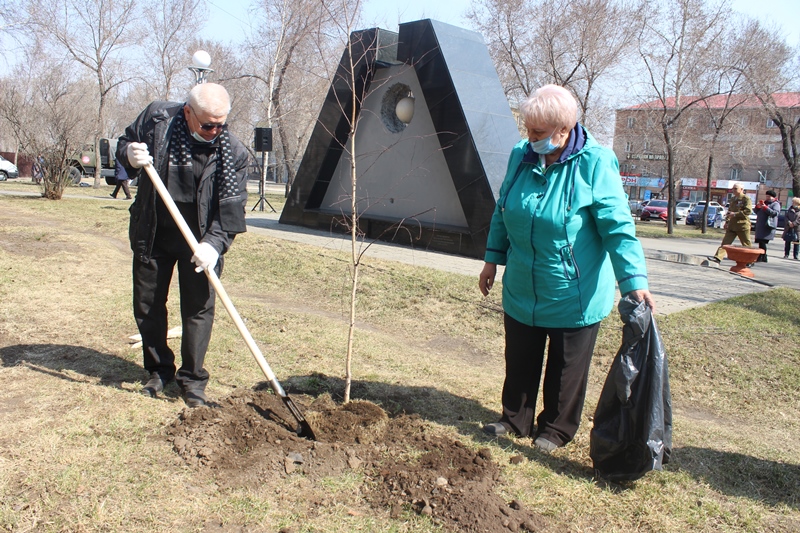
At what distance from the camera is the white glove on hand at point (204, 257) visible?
3.13m

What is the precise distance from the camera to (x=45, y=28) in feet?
95.1

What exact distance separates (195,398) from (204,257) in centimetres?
90

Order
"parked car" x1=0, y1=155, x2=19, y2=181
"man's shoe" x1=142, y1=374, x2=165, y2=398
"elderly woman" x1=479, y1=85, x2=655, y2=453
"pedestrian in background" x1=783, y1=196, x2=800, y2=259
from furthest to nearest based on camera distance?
"parked car" x1=0, y1=155, x2=19, y2=181 → "pedestrian in background" x1=783, y1=196, x2=800, y2=259 → "man's shoe" x1=142, y1=374, x2=165, y2=398 → "elderly woman" x1=479, y1=85, x2=655, y2=453

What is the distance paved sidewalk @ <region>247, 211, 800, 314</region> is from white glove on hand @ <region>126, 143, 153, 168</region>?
5008mm

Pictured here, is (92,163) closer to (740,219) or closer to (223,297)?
(740,219)

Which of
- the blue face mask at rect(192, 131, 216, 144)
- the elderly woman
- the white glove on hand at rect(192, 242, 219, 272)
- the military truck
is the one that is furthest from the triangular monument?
the military truck

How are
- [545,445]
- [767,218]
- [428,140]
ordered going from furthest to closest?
[767,218] → [428,140] → [545,445]

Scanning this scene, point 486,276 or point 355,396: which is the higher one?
point 486,276

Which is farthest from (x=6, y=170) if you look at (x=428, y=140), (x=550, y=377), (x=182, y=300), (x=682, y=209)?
(x=682, y=209)

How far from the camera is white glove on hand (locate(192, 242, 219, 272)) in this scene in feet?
10.3

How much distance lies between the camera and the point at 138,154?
316 centimetres

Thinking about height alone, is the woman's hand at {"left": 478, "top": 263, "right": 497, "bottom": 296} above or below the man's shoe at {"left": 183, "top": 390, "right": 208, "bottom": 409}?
above

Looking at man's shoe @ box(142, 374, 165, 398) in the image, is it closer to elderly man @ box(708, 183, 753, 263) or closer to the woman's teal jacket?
the woman's teal jacket

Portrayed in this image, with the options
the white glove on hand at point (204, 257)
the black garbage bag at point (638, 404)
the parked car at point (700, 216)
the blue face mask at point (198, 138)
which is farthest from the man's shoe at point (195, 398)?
the parked car at point (700, 216)
